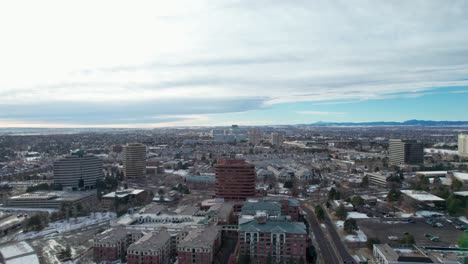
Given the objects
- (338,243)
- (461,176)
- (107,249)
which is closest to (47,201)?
(107,249)

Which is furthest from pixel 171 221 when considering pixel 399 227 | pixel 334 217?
pixel 399 227

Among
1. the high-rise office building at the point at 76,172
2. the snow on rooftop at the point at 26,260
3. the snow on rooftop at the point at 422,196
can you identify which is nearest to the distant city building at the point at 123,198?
the high-rise office building at the point at 76,172

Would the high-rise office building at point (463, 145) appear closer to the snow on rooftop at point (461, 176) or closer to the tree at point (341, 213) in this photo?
the snow on rooftop at point (461, 176)

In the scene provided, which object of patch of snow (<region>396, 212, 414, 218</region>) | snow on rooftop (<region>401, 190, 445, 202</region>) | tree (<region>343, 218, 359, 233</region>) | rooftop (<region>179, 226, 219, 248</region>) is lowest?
patch of snow (<region>396, 212, 414, 218</region>)

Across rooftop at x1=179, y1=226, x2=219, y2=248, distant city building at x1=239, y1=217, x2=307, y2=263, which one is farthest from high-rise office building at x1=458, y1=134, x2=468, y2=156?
rooftop at x1=179, y1=226, x2=219, y2=248

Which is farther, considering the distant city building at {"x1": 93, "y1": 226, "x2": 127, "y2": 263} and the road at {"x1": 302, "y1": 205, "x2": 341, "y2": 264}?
the road at {"x1": 302, "y1": 205, "x2": 341, "y2": 264}

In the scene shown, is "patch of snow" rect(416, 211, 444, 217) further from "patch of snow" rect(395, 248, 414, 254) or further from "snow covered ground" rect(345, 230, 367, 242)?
"patch of snow" rect(395, 248, 414, 254)
